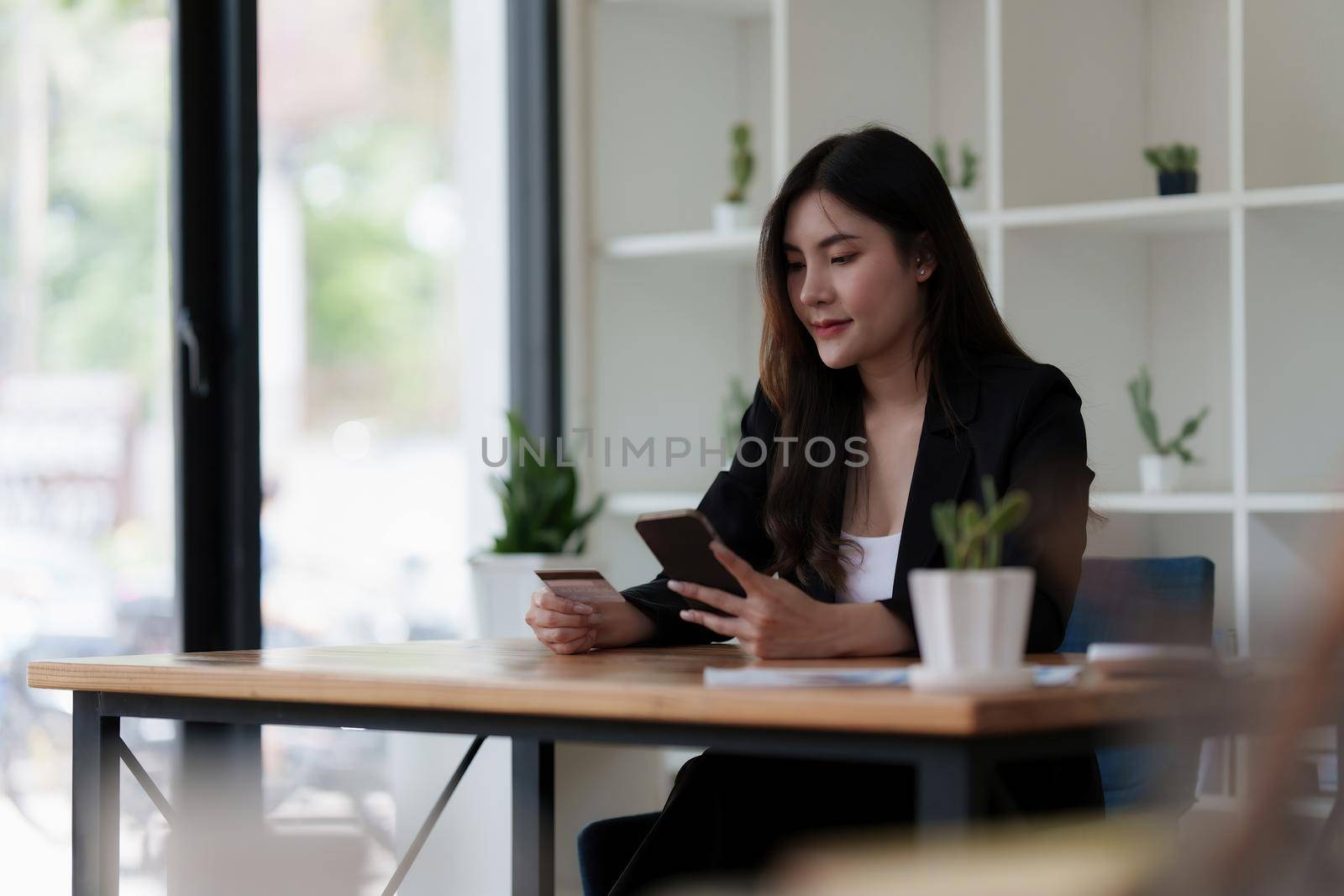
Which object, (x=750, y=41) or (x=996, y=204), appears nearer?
(x=996, y=204)

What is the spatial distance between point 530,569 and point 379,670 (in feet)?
6.14

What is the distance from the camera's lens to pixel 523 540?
11.7 feet

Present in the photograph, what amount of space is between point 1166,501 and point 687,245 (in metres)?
1.29

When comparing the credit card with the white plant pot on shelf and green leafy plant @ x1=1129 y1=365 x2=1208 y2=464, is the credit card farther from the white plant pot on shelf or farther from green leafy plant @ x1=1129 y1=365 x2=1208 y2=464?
green leafy plant @ x1=1129 y1=365 x2=1208 y2=464

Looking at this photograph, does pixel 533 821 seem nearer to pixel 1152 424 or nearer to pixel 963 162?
pixel 1152 424

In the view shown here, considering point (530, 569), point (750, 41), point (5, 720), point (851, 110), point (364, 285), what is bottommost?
point (5, 720)

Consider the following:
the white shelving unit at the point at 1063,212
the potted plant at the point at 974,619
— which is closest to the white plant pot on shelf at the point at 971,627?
the potted plant at the point at 974,619

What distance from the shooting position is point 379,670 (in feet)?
5.25

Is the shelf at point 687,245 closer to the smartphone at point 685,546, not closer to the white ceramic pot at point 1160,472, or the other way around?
the white ceramic pot at point 1160,472

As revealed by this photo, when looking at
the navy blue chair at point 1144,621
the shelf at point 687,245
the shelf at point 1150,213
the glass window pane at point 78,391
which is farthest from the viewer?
the shelf at point 687,245

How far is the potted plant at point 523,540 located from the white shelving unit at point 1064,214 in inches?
13.5

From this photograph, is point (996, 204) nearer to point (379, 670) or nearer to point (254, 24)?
point (254, 24)

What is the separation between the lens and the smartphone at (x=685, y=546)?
165 centimetres

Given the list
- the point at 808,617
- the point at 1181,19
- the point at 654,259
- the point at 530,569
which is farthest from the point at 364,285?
the point at 808,617
